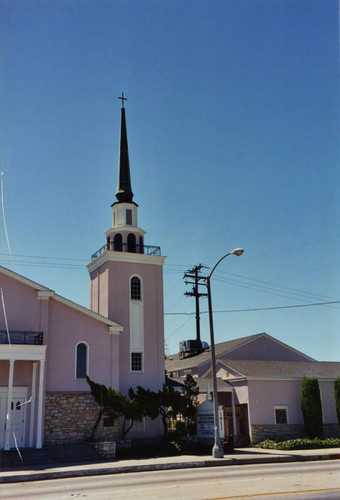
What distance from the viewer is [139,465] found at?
19.5 m

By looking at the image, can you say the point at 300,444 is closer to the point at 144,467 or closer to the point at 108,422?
the point at 108,422

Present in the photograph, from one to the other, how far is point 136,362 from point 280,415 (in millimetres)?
9026

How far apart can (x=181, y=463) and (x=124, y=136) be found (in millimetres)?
21181

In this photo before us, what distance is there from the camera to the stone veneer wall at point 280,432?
96.1 feet

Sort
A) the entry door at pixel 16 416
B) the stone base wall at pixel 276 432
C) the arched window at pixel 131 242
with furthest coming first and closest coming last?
the arched window at pixel 131 242 < the stone base wall at pixel 276 432 < the entry door at pixel 16 416

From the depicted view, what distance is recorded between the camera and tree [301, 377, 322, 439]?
97.6 feet

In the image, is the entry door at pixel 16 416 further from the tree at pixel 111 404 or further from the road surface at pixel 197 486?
the road surface at pixel 197 486

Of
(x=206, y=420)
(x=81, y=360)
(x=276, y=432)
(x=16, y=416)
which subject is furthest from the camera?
(x=276, y=432)

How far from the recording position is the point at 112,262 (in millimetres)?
30031

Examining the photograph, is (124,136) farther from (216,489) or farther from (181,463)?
(216,489)

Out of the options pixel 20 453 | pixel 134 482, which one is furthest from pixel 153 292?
pixel 134 482

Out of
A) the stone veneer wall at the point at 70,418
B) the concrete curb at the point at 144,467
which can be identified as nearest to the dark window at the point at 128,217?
the stone veneer wall at the point at 70,418

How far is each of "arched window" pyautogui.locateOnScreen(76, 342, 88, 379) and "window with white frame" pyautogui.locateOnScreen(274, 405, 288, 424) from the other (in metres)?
11.5

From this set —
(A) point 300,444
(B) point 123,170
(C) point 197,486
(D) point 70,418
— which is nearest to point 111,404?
(D) point 70,418
